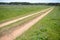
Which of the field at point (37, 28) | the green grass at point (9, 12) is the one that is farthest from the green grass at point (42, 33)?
the green grass at point (9, 12)

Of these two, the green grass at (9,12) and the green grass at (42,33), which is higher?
the green grass at (42,33)

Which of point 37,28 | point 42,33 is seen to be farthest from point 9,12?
point 42,33

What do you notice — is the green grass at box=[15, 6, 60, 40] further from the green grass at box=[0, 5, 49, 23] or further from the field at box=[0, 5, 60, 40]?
the green grass at box=[0, 5, 49, 23]

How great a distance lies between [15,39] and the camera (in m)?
12.3

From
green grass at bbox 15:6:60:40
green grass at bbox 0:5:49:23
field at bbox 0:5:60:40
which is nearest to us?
green grass at bbox 15:6:60:40

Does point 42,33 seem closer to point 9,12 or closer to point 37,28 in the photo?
point 37,28

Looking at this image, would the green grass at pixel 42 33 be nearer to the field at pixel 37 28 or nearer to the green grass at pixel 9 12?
the field at pixel 37 28

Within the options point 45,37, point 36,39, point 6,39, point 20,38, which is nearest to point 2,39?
point 6,39

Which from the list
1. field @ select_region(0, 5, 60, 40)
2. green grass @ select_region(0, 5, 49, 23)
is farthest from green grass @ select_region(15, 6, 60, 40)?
green grass @ select_region(0, 5, 49, 23)

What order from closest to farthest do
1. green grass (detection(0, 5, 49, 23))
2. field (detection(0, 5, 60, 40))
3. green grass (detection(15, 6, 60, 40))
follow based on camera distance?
1. green grass (detection(15, 6, 60, 40))
2. field (detection(0, 5, 60, 40))
3. green grass (detection(0, 5, 49, 23))

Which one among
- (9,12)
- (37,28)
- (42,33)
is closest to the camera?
(42,33)

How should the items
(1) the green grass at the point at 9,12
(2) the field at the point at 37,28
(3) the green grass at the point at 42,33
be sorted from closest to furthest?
(3) the green grass at the point at 42,33
(2) the field at the point at 37,28
(1) the green grass at the point at 9,12

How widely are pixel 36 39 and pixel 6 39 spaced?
213cm

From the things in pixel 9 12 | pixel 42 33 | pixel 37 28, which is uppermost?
pixel 42 33
